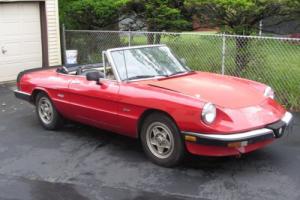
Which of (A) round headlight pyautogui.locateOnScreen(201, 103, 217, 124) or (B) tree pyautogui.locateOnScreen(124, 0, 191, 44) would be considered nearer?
(A) round headlight pyautogui.locateOnScreen(201, 103, 217, 124)

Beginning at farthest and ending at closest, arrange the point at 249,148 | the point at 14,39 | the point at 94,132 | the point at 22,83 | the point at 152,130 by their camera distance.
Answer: the point at 14,39, the point at 22,83, the point at 94,132, the point at 152,130, the point at 249,148

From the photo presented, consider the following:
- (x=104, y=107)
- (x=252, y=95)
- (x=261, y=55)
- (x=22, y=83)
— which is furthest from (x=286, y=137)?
(x=22, y=83)

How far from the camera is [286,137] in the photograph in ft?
22.2

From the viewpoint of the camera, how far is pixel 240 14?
10508mm

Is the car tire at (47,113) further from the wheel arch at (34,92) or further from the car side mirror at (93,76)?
the car side mirror at (93,76)

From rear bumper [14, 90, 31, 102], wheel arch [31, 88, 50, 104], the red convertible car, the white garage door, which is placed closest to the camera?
the red convertible car

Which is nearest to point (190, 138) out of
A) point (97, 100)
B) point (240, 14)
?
point (97, 100)

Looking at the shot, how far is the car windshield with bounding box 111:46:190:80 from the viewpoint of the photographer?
20.5 feet

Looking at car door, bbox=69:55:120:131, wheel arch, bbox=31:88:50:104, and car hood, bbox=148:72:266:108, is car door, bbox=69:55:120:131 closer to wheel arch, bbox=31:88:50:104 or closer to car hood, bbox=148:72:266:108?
car hood, bbox=148:72:266:108

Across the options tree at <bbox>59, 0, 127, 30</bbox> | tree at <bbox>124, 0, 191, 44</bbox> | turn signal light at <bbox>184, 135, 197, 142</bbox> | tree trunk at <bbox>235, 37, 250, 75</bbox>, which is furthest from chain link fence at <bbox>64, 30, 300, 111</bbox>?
turn signal light at <bbox>184, 135, 197, 142</bbox>

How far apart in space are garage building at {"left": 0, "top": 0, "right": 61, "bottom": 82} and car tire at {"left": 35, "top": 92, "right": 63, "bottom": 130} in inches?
201

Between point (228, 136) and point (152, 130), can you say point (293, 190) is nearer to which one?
point (228, 136)

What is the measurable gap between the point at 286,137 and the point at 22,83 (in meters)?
4.28

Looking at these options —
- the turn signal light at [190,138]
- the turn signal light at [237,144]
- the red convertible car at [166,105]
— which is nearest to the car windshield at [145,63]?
the red convertible car at [166,105]
